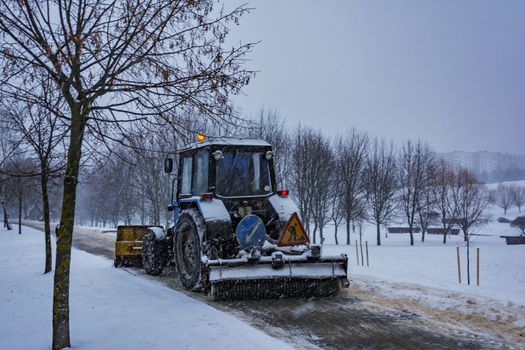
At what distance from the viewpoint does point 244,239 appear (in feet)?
25.2

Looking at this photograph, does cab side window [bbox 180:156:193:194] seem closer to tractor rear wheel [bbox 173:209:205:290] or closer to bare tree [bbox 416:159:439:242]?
tractor rear wheel [bbox 173:209:205:290]

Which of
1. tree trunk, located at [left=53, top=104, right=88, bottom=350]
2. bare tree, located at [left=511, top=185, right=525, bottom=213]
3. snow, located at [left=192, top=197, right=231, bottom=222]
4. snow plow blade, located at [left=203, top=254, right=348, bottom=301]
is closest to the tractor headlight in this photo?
snow, located at [left=192, top=197, right=231, bottom=222]

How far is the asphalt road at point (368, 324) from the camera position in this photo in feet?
16.8

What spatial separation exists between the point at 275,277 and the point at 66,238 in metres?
3.49

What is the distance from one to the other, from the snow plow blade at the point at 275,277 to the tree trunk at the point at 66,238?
2611 mm

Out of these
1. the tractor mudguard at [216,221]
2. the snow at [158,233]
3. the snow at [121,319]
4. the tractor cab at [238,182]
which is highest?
the tractor cab at [238,182]

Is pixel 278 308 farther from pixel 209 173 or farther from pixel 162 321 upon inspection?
pixel 209 173

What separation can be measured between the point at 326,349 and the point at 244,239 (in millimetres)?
3062

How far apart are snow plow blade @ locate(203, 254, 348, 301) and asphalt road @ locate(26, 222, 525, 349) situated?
179 millimetres

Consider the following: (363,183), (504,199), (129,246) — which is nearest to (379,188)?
(363,183)

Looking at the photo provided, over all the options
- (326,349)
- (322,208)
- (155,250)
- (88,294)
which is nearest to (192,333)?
(326,349)

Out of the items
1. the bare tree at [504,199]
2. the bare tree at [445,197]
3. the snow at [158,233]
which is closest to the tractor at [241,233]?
the snow at [158,233]

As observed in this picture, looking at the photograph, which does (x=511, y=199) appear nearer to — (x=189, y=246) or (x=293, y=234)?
(x=293, y=234)

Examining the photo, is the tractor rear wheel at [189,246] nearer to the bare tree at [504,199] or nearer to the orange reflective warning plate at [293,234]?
the orange reflective warning plate at [293,234]
